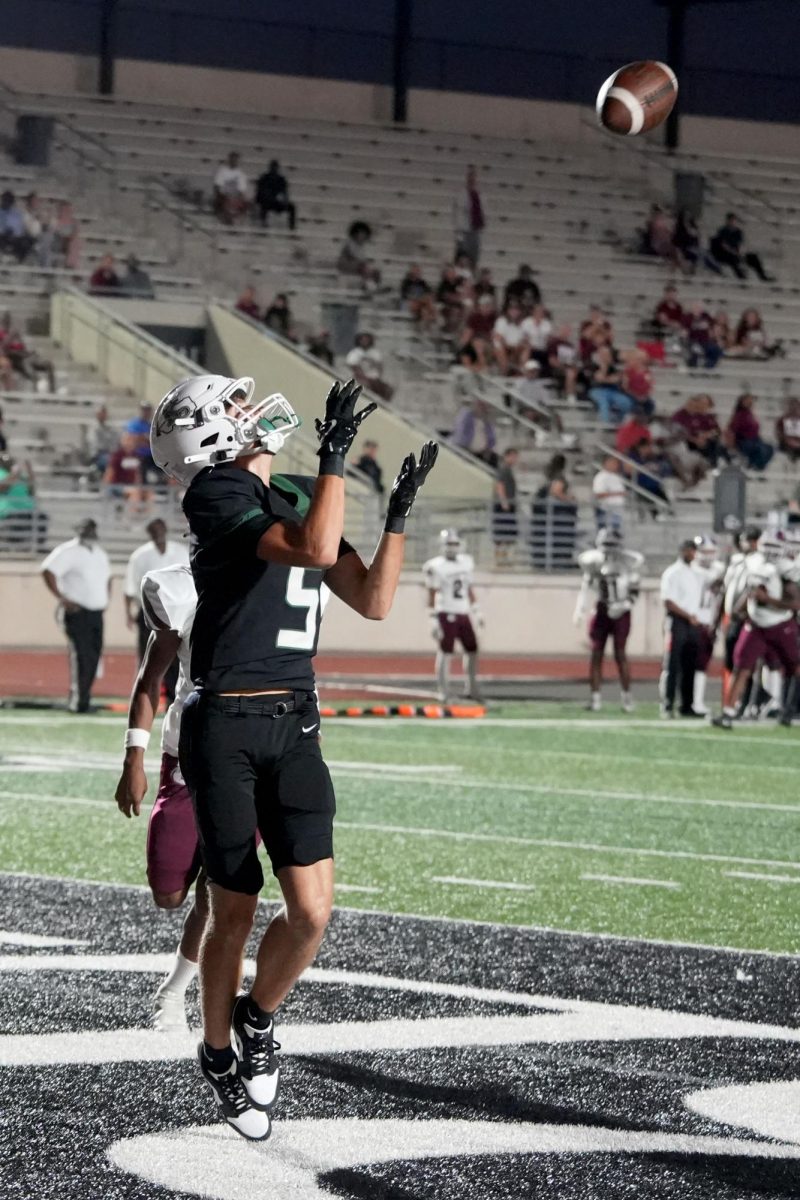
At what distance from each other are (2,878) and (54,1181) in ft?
15.5

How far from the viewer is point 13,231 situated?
28.5 m

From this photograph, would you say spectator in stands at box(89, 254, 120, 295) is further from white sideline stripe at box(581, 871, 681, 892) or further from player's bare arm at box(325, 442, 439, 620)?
player's bare arm at box(325, 442, 439, 620)

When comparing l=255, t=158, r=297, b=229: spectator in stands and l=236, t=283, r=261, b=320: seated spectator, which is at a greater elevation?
l=255, t=158, r=297, b=229: spectator in stands

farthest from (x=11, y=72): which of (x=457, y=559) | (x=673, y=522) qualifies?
(x=457, y=559)

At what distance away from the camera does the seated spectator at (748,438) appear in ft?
99.3

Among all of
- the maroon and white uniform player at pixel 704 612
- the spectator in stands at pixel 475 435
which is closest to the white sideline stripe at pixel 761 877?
the maroon and white uniform player at pixel 704 612

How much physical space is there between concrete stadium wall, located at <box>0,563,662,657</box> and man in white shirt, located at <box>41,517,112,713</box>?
724cm

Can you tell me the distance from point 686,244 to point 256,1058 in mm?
31437

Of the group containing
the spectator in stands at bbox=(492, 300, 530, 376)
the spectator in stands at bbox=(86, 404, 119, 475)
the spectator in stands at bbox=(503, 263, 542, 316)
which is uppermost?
the spectator in stands at bbox=(503, 263, 542, 316)

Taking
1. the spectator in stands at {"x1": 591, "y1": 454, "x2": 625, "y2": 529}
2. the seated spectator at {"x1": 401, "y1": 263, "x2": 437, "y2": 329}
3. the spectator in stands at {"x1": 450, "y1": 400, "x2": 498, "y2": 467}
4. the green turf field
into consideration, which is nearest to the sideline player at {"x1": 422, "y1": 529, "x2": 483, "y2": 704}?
the green turf field

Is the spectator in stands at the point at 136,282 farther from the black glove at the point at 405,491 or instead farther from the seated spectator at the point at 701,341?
the black glove at the point at 405,491

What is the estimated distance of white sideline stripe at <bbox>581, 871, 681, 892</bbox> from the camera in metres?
9.26

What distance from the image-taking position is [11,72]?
33094 mm

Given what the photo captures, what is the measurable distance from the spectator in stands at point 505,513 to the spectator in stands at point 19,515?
5.68 m
